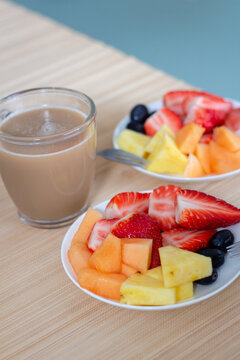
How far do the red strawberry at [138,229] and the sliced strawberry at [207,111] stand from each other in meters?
0.42

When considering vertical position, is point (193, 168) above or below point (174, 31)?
above

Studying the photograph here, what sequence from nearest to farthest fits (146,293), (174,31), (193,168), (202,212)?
(146,293) < (202,212) < (193,168) < (174,31)

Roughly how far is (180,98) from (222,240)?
54 centimetres

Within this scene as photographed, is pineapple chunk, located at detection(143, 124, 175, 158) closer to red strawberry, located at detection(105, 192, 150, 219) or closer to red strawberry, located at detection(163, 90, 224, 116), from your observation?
red strawberry, located at detection(163, 90, 224, 116)

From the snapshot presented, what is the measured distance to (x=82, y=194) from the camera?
969mm

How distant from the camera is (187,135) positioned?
3.54ft

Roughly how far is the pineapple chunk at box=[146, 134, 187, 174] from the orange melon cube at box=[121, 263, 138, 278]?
34 centimetres

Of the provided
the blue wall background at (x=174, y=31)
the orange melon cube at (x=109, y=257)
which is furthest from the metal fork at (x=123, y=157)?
the blue wall background at (x=174, y=31)

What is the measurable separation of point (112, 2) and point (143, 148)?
421 centimetres

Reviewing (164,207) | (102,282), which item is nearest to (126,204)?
(164,207)

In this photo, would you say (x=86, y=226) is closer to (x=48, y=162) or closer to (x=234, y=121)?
(x=48, y=162)

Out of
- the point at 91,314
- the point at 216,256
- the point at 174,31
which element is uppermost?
the point at 216,256

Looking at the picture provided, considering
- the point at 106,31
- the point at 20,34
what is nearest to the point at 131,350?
the point at 20,34

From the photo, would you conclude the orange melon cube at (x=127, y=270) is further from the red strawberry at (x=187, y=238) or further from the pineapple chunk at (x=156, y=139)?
the pineapple chunk at (x=156, y=139)
